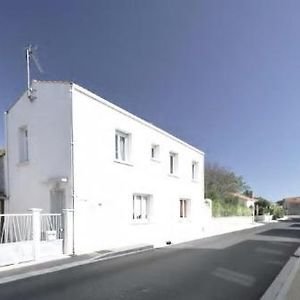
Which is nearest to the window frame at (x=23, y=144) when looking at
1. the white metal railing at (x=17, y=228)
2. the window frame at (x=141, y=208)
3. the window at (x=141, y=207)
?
the white metal railing at (x=17, y=228)

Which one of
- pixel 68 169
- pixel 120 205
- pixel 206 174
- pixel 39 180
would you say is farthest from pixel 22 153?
pixel 206 174

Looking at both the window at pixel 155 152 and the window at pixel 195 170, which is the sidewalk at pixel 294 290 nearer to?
the window at pixel 155 152

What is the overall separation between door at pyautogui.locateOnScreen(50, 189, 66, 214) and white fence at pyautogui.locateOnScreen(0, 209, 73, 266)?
3.98 ft

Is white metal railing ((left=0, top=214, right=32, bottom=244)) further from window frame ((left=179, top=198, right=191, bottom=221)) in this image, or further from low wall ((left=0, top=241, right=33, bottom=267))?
window frame ((left=179, top=198, right=191, bottom=221))

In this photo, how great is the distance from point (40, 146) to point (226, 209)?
28.1 m

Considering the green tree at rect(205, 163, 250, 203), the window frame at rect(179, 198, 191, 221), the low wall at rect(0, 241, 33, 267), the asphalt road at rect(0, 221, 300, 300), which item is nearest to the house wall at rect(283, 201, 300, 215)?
the green tree at rect(205, 163, 250, 203)

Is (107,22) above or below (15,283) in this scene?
above

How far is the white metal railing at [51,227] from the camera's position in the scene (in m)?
16.1

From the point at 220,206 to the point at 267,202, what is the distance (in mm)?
37358

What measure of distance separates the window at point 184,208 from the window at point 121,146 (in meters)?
9.41

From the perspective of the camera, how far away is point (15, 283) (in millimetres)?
11008

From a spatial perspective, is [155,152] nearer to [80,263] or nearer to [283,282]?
[80,263]

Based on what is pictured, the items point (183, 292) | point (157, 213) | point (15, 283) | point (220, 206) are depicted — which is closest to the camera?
point (183, 292)

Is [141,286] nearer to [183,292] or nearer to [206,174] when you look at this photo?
[183,292]
